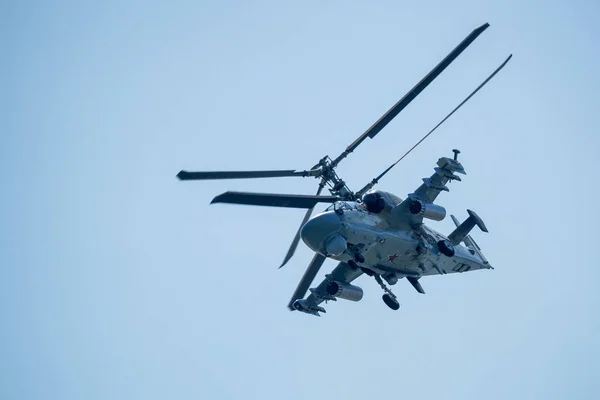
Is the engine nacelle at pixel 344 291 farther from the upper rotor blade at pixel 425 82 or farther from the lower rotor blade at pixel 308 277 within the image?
the upper rotor blade at pixel 425 82

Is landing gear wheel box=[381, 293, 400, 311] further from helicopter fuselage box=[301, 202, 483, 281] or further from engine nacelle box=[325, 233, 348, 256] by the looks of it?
engine nacelle box=[325, 233, 348, 256]

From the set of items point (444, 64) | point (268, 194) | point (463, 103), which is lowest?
point (268, 194)

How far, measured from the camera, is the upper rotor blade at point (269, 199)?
25938mm

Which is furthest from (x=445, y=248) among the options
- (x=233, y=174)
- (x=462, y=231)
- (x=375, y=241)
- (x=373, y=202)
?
(x=233, y=174)

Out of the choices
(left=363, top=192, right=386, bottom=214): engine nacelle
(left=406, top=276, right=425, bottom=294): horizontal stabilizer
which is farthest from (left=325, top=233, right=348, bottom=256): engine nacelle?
(left=406, top=276, right=425, bottom=294): horizontal stabilizer

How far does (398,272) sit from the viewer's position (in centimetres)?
3109

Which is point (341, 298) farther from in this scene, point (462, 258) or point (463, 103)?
point (463, 103)

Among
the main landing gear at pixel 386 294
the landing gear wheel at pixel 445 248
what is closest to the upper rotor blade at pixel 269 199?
the main landing gear at pixel 386 294

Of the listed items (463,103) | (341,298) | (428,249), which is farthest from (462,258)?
(463,103)

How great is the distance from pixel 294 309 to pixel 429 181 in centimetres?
798

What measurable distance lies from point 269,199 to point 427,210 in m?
6.70

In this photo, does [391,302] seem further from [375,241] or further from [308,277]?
[308,277]

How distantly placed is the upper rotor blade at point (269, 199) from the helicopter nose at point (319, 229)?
2.26 ft

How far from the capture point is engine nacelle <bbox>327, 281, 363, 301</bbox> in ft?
102
